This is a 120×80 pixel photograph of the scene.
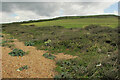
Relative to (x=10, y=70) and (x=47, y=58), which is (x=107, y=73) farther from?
(x=10, y=70)

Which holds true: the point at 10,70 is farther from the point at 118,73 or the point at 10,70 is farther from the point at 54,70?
the point at 118,73

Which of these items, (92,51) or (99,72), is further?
(92,51)

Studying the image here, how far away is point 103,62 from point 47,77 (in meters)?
3.39

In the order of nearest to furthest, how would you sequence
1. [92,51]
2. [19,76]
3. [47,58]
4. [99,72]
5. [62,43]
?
[19,76]
[99,72]
[47,58]
[92,51]
[62,43]

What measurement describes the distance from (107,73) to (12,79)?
444cm

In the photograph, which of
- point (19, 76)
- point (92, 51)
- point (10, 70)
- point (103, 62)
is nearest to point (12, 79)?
point (19, 76)

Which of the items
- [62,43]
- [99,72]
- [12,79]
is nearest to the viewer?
[12,79]

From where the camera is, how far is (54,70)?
5113 millimetres

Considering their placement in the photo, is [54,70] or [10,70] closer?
[10,70]

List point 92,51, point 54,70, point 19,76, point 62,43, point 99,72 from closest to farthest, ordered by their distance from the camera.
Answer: point 19,76 < point 99,72 < point 54,70 < point 92,51 < point 62,43

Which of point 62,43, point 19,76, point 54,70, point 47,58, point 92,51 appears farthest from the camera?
point 62,43

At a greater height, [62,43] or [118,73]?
[62,43]

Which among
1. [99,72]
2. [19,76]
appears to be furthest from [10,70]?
[99,72]

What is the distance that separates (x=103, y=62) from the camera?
5.34 m
